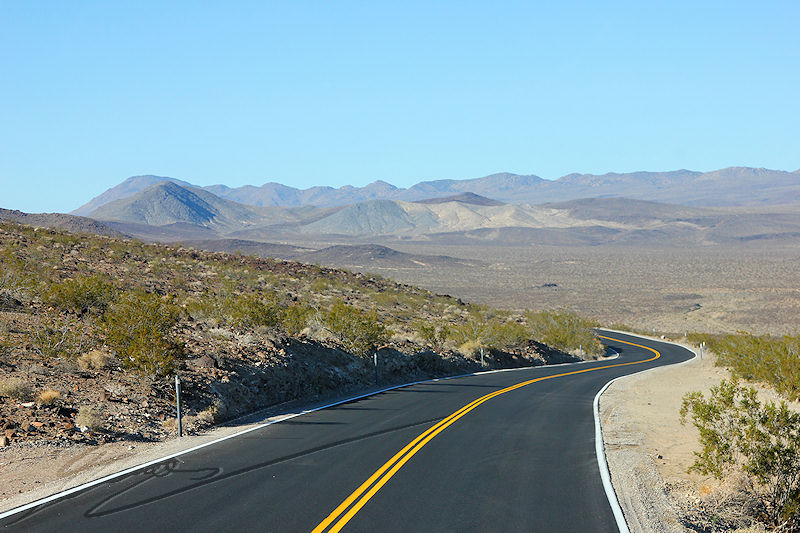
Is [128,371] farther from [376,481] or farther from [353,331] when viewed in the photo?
[353,331]

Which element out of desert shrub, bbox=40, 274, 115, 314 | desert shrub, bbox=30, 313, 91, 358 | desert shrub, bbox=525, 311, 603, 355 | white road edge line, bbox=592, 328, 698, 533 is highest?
desert shrub, bbox=40, 274, 115, 314

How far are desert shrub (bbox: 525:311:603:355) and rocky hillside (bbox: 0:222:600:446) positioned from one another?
13.0 ft

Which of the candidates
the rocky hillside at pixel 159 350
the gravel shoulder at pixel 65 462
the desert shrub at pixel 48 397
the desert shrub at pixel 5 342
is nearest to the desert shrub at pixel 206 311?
the rocky hillside at pixel 159 350

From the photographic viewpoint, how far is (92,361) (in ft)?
53.4

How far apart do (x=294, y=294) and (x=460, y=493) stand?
36.5 metres

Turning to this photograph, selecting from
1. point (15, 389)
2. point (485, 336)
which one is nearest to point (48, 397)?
point (15, 389)

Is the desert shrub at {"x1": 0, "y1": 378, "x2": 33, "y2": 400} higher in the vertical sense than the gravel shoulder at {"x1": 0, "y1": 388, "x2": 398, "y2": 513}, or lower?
higher

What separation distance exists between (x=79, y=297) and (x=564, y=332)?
1341 inches

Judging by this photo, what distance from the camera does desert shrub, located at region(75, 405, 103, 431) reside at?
1270 centimetres

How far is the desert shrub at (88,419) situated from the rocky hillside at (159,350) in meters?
0.03

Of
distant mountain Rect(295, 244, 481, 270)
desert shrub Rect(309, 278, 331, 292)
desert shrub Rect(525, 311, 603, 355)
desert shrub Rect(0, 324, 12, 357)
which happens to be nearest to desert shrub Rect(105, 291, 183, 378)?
desert shrub Rect(0, 324, 12, 357)

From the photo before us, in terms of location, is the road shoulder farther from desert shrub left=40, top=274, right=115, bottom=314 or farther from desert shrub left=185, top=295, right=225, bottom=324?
desert shrub left=40, top=274, right=115, bottom=314

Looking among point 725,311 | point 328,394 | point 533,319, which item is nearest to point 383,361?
point 328,394

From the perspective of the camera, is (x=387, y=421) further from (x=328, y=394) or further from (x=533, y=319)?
(x=533, y=319)
